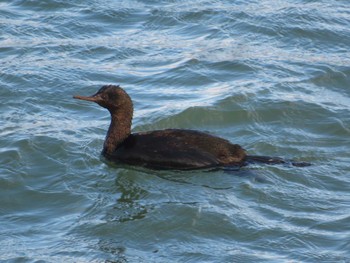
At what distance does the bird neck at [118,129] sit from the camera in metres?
12.2

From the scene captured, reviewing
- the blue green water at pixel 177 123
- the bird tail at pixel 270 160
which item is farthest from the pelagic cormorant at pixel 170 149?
the blue green water at pixel 177 123

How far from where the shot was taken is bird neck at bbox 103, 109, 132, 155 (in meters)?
12.2

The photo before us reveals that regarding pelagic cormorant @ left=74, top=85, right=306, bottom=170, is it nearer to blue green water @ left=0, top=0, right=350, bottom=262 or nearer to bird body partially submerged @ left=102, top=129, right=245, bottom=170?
bird body partially submerged @ left=102, top=129, right=245, bottom=170

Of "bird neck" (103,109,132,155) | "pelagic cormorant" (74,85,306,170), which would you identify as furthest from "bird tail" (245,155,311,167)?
"bird neck" (103,109,132,155)

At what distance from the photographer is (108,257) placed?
9.59 m

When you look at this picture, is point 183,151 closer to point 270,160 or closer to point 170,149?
point 170,149

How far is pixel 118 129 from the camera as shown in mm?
12234

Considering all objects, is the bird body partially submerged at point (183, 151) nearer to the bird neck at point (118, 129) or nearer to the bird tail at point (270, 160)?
the bird tail at point (270, 160)

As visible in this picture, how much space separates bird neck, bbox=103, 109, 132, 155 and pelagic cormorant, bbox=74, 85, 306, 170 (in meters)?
0.01

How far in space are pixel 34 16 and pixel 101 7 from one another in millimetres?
1184

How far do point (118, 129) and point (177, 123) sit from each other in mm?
1239

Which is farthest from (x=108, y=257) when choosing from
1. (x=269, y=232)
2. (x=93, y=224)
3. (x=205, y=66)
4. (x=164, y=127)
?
(x=205, y=66)

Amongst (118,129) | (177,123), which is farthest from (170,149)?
(177,123)

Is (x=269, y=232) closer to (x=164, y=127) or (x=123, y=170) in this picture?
(x=123, y=170)
